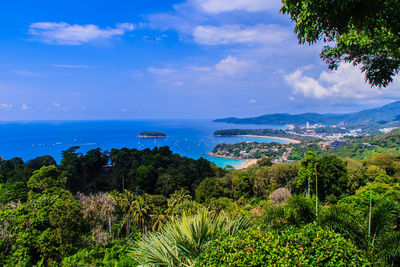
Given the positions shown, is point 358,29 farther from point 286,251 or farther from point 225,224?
point 225,224

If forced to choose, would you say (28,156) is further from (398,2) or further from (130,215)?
(398,2)

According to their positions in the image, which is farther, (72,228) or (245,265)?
(72,228)

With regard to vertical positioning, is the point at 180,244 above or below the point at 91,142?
above

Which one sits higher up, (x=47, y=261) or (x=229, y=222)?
(x=229, y=222)

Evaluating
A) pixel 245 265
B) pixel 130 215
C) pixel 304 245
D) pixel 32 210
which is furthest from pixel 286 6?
pixel 130 215

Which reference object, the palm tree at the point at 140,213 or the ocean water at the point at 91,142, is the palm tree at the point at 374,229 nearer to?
the palm tree at the point at 140,213

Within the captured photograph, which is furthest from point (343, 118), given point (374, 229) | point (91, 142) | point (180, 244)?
point (180, 244)

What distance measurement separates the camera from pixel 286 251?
210cm

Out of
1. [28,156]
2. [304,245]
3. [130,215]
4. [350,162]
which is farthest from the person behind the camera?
[28,156]

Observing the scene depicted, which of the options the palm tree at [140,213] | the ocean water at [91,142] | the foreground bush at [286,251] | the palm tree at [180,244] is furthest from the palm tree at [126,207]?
the ocean water at [91,142]

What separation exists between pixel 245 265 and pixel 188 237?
0.92 meters

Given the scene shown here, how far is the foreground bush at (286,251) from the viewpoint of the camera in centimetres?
205

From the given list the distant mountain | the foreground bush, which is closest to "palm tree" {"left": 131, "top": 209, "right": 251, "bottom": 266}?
the foreground bush

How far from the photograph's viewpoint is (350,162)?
17.8 meters
